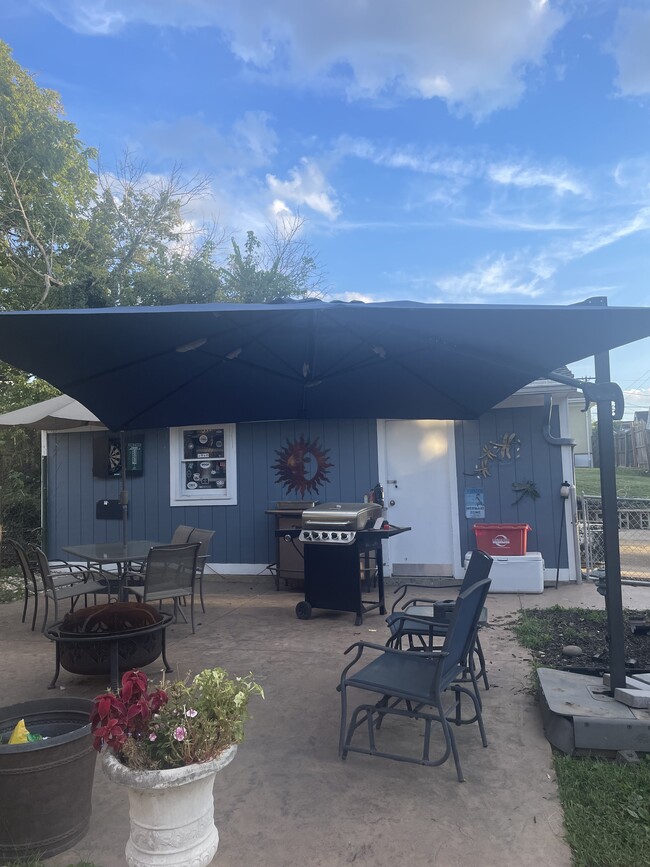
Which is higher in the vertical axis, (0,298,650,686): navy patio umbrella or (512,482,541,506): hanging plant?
(0,298,650,686): navy patio umbrella

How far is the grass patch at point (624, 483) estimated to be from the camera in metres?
13.8

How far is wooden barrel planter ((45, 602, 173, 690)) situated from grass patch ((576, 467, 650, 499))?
31.9 ft

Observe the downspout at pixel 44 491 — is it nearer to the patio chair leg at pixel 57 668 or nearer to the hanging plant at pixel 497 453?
the patio chair leg at pixel 57 668

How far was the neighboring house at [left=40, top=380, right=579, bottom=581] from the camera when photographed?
6.95 m

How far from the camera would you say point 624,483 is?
15.9 m

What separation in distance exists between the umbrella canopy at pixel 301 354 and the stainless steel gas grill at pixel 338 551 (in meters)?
1.06

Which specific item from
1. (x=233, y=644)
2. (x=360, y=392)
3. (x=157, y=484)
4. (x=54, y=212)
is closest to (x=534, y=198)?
(x=360, y=392)

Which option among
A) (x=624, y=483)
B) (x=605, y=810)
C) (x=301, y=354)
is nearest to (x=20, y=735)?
(x=605, y=810)

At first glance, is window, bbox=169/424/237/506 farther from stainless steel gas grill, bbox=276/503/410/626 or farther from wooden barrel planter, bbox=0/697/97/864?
wooden barrel planter, bbox=0/697/97/864

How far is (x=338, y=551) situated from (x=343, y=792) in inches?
119

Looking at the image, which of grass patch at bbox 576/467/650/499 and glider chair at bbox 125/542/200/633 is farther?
grass patch at bbox 576/467/650/499

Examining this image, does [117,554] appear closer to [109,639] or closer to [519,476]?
[109,639]

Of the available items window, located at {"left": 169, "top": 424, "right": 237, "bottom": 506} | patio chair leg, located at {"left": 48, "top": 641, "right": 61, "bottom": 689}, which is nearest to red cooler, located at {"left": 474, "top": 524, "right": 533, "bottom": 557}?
window, located at {"left": 169, "top": 424, "right": 237, "bottom": 506}

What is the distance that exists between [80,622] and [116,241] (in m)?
11.9
